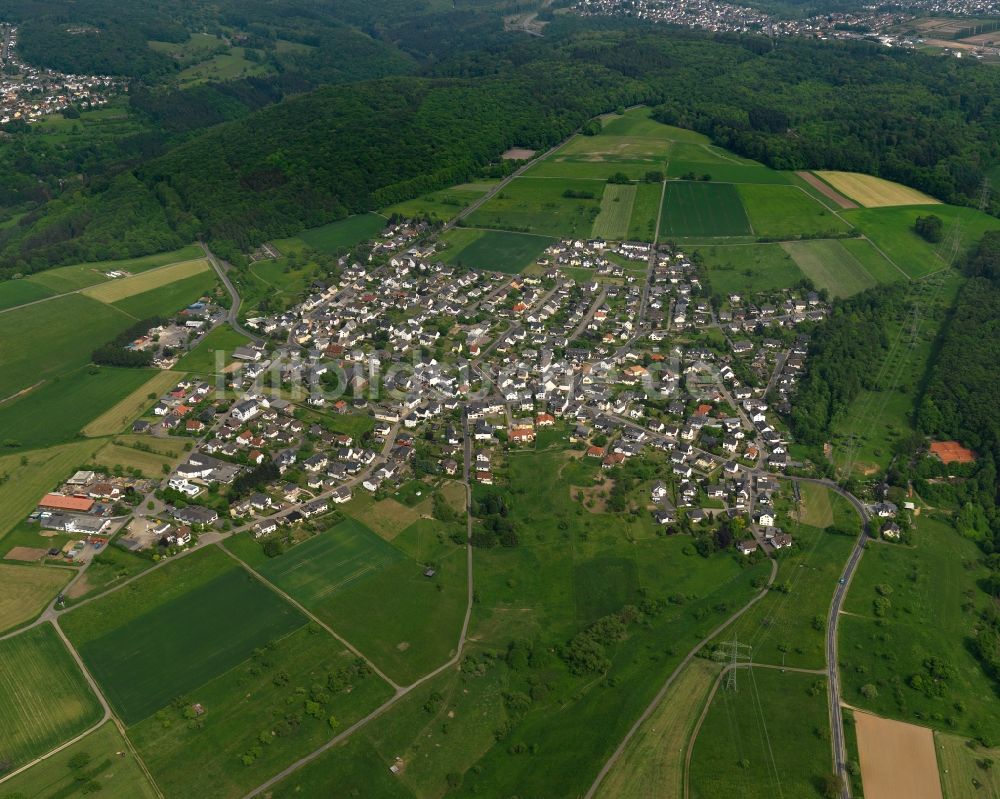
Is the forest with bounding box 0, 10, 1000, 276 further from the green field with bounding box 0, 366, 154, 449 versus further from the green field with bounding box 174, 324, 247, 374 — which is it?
the green field with bounding box 0, 366, 154, 449

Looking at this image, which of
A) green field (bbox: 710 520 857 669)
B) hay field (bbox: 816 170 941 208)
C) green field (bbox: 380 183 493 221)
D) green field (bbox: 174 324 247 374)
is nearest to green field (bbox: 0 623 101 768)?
green field (bbox: 174 324 247 374)

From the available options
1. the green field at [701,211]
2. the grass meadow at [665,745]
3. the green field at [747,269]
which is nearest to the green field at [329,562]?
the grass meadow at [665,745]

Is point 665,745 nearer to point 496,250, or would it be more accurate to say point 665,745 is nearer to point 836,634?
point 836,634

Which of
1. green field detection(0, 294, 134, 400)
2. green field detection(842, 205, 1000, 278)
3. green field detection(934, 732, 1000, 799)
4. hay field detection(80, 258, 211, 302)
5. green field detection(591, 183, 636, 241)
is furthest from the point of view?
green field detection(591, 183, 636, 241)

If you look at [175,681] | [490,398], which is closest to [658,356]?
[490,398]

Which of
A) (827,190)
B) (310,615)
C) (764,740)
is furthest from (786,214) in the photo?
(310,615)

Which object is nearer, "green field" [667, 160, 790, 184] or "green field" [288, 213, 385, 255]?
"green field" [288, 213, 385, 255]

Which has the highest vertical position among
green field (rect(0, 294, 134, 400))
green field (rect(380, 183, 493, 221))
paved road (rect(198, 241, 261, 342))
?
green field (rect(380, 183, 493, 221))
